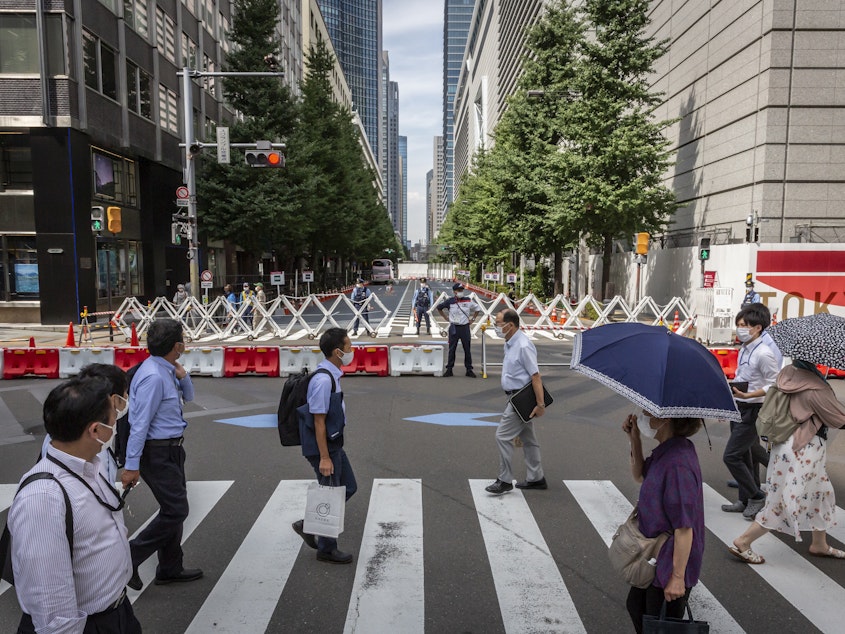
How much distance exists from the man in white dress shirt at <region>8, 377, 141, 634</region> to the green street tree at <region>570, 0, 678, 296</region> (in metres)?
26.5

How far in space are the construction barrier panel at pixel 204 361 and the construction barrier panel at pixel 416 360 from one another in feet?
12.6

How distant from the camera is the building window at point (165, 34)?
100ft

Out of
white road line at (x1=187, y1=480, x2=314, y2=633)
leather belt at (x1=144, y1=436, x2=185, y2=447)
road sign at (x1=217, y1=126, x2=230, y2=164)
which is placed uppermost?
road sign at (x1=217, y1=126, x2=230, y2=164)

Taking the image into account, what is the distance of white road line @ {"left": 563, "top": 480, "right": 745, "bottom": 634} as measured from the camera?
4004 mm

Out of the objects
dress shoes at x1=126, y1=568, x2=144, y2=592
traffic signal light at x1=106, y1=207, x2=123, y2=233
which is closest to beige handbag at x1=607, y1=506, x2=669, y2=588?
dress shoes at x1=126, y1=568, x2=144, y2=592

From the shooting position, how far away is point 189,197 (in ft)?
64.9

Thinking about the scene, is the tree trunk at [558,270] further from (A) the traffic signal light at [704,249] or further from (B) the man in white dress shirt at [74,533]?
(B) the man in white dress shirt at [74,533]

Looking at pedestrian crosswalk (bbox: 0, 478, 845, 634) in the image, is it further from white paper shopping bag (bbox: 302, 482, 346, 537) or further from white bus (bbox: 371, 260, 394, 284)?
white bus (bbox: 371, 260, 394, 284)

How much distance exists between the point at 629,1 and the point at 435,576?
29.3m

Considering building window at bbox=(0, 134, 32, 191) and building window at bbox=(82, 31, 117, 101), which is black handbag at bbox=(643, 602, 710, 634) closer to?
building window at bbox=(0, 134, 32, 191)

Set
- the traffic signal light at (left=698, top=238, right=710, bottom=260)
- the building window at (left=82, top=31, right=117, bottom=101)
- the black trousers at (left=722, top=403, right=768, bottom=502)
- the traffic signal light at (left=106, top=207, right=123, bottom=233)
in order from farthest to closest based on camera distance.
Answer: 1. the building window at (left=82, top=31, right=117, bottom=101)
2. the traffic signal light at (left=698, top=238, right=710, bottom=260)
3. the traffic signal light at (left=106, top=207, right=123, bottom=233)
4. the black trousers at (left=722, top=403, right=768, bottom=502)

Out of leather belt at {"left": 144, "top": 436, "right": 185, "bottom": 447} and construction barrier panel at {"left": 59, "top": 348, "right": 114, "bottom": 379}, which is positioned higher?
leather belt at {"left": 144, "top": 436, "right": 185, "bottom": 447}

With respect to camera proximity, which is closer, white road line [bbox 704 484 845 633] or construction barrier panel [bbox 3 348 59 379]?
white road line [bbox 704 484 845 633]

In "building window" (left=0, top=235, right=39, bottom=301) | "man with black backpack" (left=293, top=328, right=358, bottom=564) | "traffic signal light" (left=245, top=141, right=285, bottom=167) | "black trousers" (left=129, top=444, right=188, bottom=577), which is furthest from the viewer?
"building window" (left=0, top=235, right=39, bottom=301)
